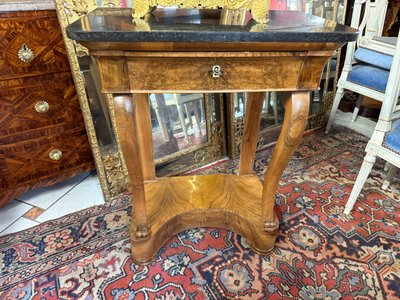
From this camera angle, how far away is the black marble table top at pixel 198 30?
69 centimetres

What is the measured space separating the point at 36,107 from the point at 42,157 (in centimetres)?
26

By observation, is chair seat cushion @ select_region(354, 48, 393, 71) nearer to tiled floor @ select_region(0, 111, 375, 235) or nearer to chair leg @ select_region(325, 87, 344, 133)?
chair leg @ select_region(325, 87, 344, 133)

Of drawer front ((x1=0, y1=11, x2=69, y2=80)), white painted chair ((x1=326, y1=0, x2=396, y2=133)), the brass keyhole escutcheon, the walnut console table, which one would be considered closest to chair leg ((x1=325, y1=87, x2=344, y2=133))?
white painted chair ((x1=326, y1=0, x2=396, y2=133))

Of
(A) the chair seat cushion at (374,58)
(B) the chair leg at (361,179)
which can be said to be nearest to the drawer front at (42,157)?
(B) the chair leg at (361,179)

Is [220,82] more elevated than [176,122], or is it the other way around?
[220,82]

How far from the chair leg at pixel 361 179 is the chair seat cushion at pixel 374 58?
28.7 inches

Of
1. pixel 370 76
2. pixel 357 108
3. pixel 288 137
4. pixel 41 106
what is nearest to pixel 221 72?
pixel 288 137

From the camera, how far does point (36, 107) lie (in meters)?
1.32

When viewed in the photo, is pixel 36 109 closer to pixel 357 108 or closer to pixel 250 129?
pixel 250 129

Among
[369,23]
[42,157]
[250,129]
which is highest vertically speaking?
[369,23]

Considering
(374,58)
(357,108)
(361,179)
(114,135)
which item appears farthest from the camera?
(357,108)

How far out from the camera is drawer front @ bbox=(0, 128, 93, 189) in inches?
54.1

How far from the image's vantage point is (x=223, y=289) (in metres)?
1.06

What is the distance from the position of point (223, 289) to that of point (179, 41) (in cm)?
86
